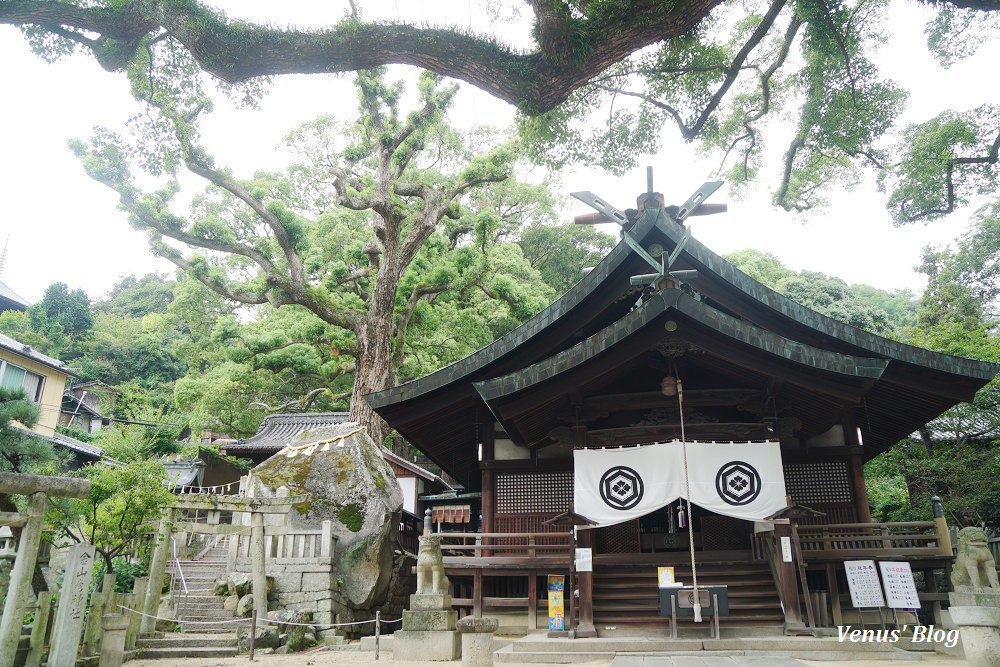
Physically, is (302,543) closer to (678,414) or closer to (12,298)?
(678,414)

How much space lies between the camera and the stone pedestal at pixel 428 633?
748 cm

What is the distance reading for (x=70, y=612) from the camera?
714 centimetres

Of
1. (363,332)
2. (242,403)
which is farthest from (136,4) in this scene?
(242,403)

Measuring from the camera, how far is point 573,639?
8.43m

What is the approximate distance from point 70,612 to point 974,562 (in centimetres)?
1061

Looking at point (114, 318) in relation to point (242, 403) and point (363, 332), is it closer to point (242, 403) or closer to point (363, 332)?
point (242, 403)

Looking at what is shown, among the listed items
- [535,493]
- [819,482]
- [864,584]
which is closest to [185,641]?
[535,493]

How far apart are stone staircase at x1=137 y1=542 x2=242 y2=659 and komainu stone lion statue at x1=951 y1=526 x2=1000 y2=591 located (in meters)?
10.2

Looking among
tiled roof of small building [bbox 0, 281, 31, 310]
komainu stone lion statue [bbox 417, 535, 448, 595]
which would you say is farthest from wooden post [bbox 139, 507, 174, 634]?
tiled roof of small building [bbox 0, 281, 31, 310]

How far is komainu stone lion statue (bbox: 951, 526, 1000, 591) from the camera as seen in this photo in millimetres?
7094

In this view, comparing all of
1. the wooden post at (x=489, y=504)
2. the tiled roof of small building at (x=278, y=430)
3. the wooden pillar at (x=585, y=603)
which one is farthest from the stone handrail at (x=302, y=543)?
the tiled roof of small building at (x=278, y=430)

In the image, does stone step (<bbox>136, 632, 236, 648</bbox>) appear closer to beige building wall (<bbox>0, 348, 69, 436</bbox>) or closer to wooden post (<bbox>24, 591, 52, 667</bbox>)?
wooden post (<bbox>24, 591, 52, 667</bbox>)

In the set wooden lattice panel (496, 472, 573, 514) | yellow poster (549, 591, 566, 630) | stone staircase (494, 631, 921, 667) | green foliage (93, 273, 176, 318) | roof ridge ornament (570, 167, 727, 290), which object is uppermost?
green foliage (93, 273, 176, 318)

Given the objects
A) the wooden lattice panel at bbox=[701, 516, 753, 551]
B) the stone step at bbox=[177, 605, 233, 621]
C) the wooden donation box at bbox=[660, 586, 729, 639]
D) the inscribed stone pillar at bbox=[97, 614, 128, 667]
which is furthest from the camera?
the stone step at bbox=[177, 605, 233, 621]
